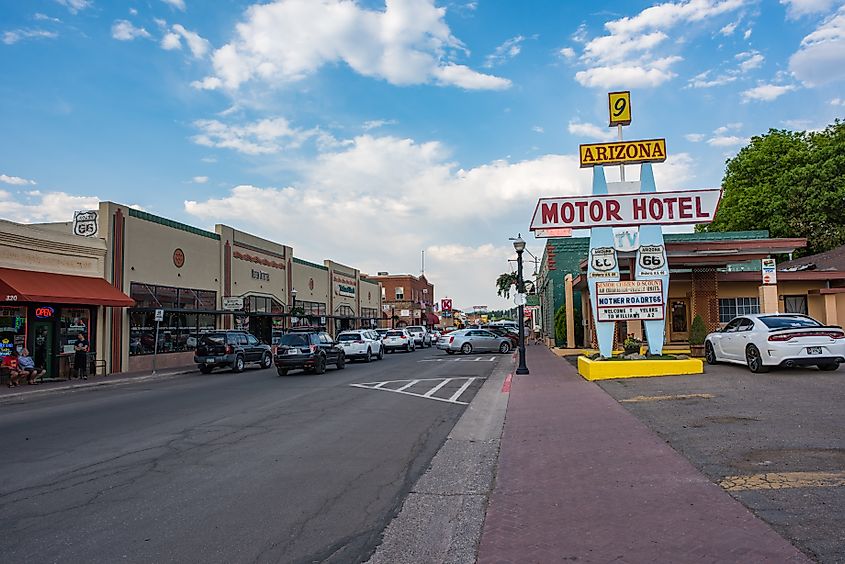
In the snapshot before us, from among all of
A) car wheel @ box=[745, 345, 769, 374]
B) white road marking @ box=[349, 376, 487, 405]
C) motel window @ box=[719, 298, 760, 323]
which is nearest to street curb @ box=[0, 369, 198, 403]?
white road marking @ box=[349, 376, 487, 405]

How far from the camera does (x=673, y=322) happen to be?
102 feet

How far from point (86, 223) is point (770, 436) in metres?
26.5

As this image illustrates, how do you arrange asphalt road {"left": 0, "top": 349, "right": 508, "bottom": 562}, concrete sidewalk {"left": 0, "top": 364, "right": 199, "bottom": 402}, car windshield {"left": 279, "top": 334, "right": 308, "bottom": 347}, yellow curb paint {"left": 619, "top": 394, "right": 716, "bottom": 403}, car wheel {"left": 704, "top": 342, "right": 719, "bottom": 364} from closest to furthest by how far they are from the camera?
asphalt road {"left": 0, "top": 349, "right": 508, "bottom": 562}
yellow curb paint {"left": 619, "top": 394, "right": 716, "bottom": 403}
car wheel {"left": 704, "top": 342, "right": 719, "bottom": 364}
concrete sidewalk {"left": 0, "top": 364, "right": 199, "bottom": 402}
car windshield {"left": 279, "top": 334, "right": 308, "bottom": 347}

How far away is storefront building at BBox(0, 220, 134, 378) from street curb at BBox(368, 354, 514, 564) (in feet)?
57.5

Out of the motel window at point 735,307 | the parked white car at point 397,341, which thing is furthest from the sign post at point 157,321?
the motel window at point 735,307

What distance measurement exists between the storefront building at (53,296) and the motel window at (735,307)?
25728 millimetres

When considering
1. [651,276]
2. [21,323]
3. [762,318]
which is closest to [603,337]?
[651,276]

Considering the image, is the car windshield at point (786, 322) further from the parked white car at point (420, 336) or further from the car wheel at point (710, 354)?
the parked white car at point (420, 336)

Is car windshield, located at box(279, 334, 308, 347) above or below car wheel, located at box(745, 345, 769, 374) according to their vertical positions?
above

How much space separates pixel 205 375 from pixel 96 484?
1971 centimetres

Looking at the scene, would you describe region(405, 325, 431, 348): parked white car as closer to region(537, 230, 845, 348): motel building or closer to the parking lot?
region(537, 230, 845, 348): motel building

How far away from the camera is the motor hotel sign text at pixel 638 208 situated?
1741 cm

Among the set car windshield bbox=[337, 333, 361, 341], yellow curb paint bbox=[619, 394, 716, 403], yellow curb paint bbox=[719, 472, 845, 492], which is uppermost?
car windshield bbox=[337, 333, 361, 341]

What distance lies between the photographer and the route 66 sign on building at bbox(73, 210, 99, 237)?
2685cm
